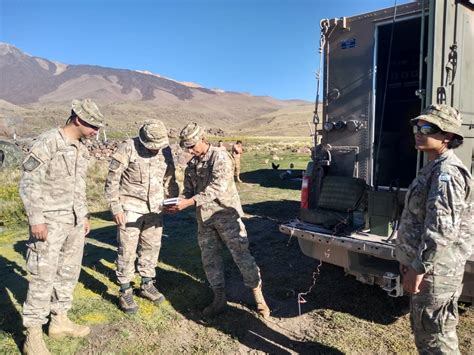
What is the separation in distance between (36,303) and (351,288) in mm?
3354

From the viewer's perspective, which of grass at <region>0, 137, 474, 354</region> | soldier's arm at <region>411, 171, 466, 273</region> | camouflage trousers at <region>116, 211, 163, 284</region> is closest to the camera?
soldier's arm at <region>411, 171, 466, 273</region>

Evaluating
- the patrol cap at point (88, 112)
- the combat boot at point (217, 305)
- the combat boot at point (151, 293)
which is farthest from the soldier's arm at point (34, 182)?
the combat boot at point (217, 305)

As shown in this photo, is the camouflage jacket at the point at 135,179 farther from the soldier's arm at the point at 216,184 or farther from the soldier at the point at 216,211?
the soldier's arm at the point at 216,184

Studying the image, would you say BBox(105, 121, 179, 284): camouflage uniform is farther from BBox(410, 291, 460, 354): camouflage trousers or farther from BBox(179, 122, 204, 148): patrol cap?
BBox(410, 291, 460, 354): camouflage trousers

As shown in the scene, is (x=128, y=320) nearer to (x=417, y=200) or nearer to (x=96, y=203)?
(x=417, y=200)

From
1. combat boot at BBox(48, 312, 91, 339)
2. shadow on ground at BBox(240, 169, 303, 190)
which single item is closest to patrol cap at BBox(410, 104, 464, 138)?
combat boot at BBox(48, 312, 91, 339)

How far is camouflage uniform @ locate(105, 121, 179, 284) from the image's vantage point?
14.0 feet

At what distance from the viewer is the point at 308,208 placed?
4.66 m

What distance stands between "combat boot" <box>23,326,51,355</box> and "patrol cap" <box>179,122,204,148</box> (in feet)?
6.63

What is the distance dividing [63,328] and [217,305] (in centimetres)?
148

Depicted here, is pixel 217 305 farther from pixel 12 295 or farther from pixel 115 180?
pixel 12 295

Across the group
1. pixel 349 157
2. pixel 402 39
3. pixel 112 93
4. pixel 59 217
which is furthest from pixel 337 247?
pixel 112 93

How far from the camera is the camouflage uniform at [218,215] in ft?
13.3

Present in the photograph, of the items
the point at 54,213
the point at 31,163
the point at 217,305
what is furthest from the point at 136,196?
the point at 217,305
